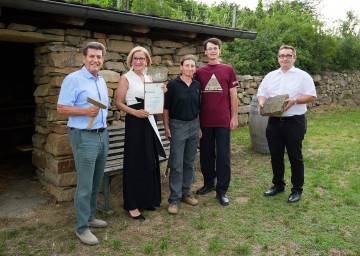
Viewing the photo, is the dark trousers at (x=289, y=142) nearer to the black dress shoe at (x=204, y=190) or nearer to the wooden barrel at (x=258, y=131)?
the black dress shoe at (x=204, y=190)

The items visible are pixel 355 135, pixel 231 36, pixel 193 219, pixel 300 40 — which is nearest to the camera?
pixel 193 219

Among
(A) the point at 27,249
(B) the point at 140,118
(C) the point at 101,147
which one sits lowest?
(A) the point at 27,249

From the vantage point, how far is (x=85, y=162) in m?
3.23

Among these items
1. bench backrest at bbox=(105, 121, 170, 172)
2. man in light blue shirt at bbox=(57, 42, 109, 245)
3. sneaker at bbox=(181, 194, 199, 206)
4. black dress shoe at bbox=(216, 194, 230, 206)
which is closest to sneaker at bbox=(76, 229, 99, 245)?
man in light blue shirt at bbox=(57, 42, 109, 245)

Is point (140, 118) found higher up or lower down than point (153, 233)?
higher up

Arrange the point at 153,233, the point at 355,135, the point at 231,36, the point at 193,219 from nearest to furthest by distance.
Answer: the point at 153,233 < the point at 193,219 < the point at 231,36 < the point at 355,135

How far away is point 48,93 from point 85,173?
65.6 inches

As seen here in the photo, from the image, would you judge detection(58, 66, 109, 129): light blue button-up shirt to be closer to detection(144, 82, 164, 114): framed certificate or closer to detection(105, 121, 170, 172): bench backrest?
detection(144, 82, 164, 114): framed certificate

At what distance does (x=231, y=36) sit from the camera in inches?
223

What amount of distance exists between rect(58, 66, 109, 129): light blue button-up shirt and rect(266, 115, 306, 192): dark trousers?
227 cm

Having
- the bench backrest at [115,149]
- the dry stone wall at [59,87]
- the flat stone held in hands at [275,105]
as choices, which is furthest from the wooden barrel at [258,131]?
the bench backrest at [115,149]

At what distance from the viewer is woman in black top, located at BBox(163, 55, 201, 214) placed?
157 inches

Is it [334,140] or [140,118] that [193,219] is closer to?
[140,118]

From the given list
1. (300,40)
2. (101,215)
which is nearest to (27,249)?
(101,215)
